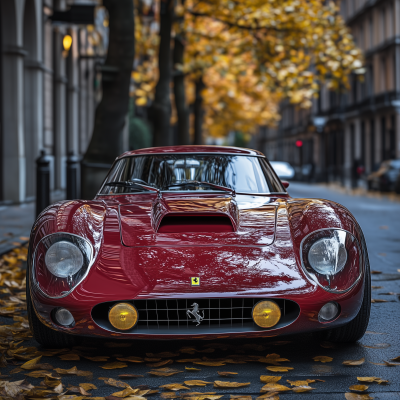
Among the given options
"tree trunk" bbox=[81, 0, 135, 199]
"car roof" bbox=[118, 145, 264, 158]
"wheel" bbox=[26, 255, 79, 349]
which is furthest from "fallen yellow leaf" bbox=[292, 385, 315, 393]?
"tree trunk" bbox=[81, 0, 135, 199]

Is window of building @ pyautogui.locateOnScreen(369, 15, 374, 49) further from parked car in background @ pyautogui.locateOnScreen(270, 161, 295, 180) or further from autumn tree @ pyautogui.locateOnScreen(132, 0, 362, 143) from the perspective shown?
autumn tree @ pyautogui.locateOnScreen(132, 0, 362, 143)

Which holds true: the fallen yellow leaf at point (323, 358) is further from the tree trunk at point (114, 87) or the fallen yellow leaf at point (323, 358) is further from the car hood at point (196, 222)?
the tree trunk at point (114, 87)

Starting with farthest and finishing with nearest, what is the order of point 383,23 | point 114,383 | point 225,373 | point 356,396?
point 383,23
point 225,373
point 114,383
point 356,396

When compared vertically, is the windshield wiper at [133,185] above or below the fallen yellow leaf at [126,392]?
above

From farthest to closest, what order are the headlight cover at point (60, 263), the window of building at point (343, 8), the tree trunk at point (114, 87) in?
the window of building at point (343, 8) < the tree trunk at point (114, 87) < the headlight cover at point (60, 263)

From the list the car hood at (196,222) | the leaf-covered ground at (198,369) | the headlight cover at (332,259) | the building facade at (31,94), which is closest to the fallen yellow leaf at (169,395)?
the leaf-covered ground at (198,369)

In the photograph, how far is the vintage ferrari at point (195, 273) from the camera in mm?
3475

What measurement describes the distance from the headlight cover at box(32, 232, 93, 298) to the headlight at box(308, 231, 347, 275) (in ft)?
3.95

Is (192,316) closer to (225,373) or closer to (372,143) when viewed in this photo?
(225,373)

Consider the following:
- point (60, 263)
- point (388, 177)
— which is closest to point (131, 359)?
point (60, 263)

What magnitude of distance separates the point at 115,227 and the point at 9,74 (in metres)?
11.4

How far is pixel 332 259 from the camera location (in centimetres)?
365

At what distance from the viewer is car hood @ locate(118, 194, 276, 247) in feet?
12.2

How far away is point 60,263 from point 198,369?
92cm
